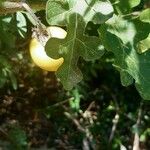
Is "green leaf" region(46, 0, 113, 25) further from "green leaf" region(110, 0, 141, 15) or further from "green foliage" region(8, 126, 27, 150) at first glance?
"green foliage" region(8, 126, 27, 150)

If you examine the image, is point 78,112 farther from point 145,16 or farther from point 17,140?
point 145,16

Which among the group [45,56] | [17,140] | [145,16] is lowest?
[17,140]

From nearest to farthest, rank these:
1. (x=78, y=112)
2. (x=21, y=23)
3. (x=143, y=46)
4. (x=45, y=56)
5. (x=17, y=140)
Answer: (x=45, y=56), (x=143, y=46), (x=21, y=23), (x=17, y=140), (x=78, y=112)

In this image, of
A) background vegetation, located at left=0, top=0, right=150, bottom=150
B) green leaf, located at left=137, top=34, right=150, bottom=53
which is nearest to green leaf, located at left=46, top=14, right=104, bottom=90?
green leaf, located at left=137, top=34, right=150, bottom=53

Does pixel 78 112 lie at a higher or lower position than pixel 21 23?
lower

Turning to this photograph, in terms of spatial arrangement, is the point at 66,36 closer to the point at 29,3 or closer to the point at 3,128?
the point at 29,3

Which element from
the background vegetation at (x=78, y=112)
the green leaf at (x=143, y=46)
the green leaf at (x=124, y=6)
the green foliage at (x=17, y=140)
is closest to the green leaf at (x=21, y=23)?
the green leaf at (x=124, y=6)

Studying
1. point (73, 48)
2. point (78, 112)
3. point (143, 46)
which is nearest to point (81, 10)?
point (73, 48)
